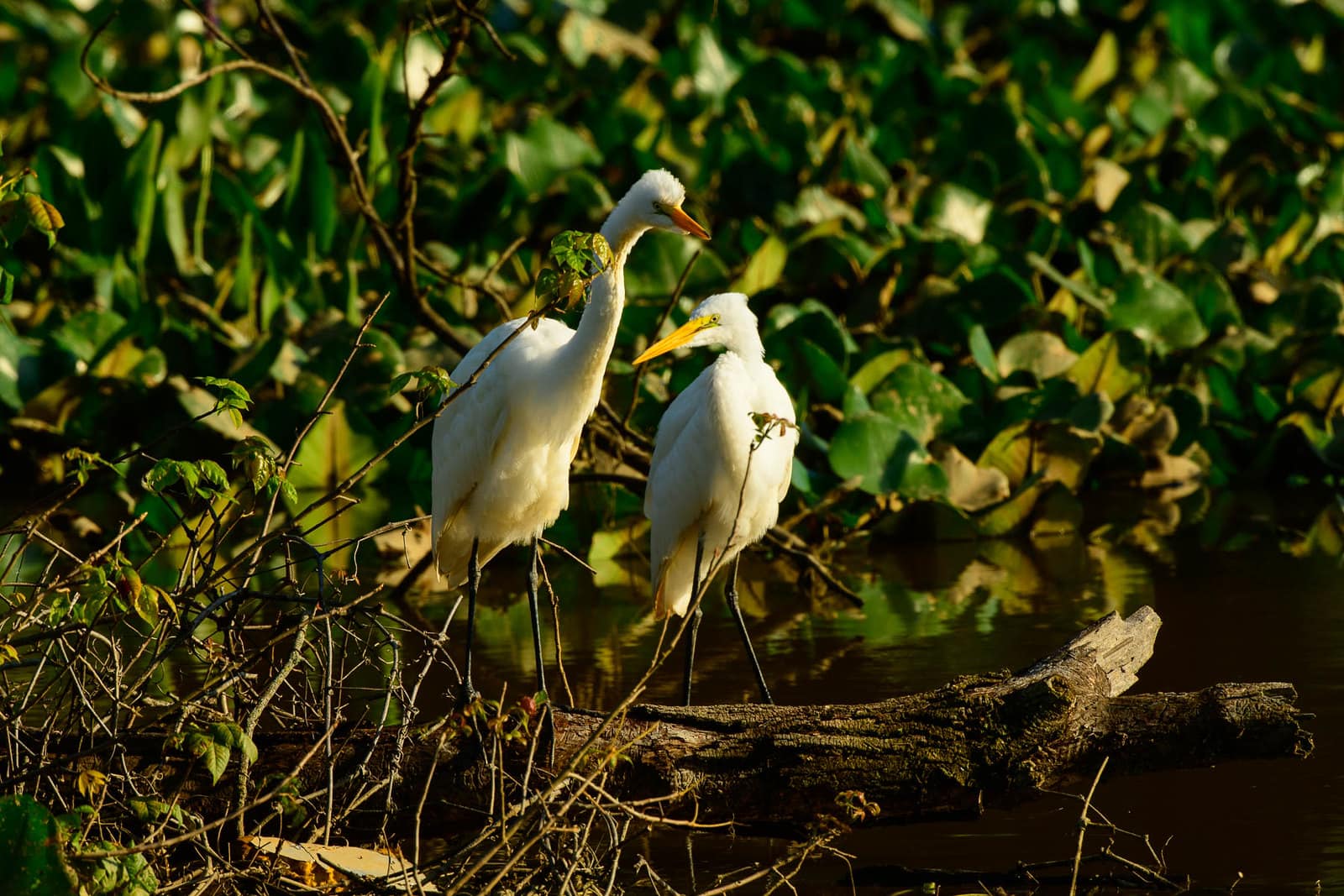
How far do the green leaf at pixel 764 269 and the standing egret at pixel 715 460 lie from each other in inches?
137

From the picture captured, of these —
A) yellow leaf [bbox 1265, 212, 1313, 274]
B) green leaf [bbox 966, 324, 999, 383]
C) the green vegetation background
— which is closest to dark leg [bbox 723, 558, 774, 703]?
the green vegetation background

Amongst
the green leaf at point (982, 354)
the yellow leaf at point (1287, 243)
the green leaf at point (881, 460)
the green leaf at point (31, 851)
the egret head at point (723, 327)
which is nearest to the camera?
the green leaf at point (31, 851)

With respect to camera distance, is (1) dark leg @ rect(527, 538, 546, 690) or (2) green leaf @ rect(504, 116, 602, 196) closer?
(1) dark leg @ rect(527, 538, 546, 690)

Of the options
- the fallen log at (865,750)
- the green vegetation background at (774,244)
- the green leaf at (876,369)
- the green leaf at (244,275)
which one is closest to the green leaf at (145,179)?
the green vegetation background at (774,244)

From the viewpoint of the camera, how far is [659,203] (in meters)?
4.01

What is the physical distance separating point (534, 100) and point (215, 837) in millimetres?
9250

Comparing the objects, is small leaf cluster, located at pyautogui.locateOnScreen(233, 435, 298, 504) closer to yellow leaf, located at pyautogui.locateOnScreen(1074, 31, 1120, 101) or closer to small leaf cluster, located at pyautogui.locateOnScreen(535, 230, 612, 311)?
small leaf cluster, located at pyautogui.locateOnScreen(535, 230, 612, 311)

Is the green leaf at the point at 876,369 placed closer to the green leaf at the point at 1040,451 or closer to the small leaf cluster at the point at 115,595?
the green leaf at the point at 1040,451

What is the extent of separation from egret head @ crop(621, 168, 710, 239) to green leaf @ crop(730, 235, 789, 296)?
4.39m

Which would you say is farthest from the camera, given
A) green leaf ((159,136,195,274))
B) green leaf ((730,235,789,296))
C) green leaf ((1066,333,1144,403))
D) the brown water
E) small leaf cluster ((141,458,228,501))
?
green leaf ((159,136,195,274))

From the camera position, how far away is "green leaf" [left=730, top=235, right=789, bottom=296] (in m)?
8.54

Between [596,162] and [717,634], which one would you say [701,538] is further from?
[596,162]

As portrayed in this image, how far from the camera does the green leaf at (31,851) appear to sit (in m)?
2.63

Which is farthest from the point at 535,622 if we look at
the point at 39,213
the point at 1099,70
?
the point at 1099,70
